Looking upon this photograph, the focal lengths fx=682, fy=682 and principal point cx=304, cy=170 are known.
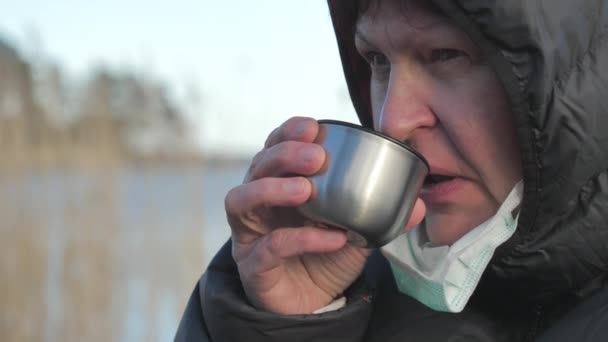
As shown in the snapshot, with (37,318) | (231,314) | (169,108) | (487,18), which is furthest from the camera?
(169,108)

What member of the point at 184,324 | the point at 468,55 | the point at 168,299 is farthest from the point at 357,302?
the point at 168,299

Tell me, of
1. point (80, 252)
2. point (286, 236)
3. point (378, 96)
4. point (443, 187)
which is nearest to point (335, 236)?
point (286, 236)

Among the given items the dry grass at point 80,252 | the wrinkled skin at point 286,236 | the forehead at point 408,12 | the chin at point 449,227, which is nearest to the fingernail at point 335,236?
the wrinkled skin at point 286,236

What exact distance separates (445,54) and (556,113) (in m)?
0.19

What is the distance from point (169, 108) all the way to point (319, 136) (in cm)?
283

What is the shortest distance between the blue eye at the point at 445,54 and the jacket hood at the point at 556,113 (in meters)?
0.06

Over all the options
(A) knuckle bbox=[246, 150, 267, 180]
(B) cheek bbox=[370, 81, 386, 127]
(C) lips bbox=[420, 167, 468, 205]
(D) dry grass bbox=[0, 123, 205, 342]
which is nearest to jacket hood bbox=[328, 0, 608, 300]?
(C) lips bbox=[420, 167, 468, 205]

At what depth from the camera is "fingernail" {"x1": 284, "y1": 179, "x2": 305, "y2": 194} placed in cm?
87

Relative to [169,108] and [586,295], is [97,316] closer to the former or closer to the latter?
[169,108]

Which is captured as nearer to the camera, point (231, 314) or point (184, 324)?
point (231, 314)

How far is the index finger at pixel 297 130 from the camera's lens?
90cm

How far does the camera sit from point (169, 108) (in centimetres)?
361

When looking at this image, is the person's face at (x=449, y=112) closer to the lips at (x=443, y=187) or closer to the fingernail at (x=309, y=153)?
the lips at (x=443, y=187)

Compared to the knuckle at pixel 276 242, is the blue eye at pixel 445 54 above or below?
above
